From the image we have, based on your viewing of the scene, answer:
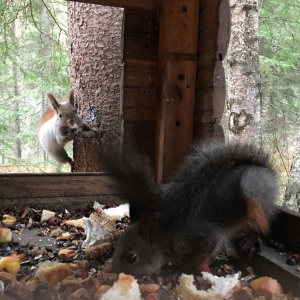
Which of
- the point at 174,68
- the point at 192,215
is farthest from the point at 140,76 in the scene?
the point at 192,215

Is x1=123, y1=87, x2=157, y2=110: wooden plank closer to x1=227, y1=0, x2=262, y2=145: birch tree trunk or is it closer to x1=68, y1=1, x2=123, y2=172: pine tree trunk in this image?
x1=68, y1=1, x2=123, y2=172: pine tree trunk

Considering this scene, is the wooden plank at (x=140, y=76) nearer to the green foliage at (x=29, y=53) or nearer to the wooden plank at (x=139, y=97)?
the wooden plank at (x=139, y=97)

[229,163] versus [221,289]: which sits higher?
[229,163]

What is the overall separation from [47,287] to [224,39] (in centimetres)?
125

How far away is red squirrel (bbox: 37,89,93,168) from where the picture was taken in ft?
11.2

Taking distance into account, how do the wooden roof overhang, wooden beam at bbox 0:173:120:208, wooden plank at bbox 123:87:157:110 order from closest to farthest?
the wooden roof overhang < wooden beam at bbox 0:173:120:208 < wooden plank at bbox 123:87:157:110

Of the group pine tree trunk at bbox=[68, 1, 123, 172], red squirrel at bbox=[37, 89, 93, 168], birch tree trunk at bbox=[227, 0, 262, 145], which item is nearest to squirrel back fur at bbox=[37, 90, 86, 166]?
red squirrel at bbox=[37, 89, 93, 168]

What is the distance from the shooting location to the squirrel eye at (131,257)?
1.25m

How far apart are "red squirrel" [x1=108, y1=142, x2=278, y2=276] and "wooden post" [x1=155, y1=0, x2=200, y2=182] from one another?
449 millimetres

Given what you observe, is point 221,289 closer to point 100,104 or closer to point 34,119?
point 100,104

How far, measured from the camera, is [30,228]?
171cm

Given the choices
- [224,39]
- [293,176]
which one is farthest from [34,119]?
[224,39]

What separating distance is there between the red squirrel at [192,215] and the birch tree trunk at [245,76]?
2.54m

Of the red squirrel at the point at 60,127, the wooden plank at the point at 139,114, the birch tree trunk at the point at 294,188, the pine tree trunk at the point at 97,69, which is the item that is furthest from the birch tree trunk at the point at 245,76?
the wooden plank at the point at 139,114
